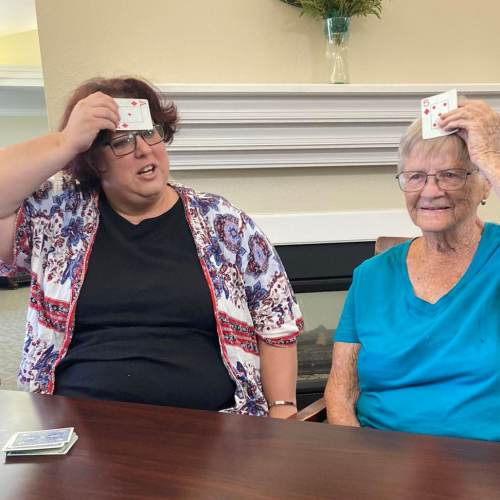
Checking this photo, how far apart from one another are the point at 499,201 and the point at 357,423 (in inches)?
63.7

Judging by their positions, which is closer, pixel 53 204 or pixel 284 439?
pixel 284 439

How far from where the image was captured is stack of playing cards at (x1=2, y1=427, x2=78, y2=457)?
83cm

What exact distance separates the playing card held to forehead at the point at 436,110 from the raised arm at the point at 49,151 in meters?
0.73

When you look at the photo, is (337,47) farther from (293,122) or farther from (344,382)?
(344,382)

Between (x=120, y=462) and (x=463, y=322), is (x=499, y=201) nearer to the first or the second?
(x=463, y=322)

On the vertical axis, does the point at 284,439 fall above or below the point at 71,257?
below

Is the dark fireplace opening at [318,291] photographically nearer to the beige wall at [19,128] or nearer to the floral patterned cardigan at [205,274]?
the floral patterned cardigan at [205,274]

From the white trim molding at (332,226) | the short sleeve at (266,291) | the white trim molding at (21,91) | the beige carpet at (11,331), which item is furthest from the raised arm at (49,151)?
the white trim molding at (21,91)

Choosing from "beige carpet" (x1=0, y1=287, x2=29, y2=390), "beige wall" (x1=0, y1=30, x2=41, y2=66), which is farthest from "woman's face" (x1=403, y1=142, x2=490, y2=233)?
"beige wall" (x1=0, y1=30, x2=41, y2=66)

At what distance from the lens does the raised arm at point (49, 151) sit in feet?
4.38

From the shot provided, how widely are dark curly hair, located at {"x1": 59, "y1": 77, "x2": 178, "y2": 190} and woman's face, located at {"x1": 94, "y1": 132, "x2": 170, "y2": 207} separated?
3 centimetres

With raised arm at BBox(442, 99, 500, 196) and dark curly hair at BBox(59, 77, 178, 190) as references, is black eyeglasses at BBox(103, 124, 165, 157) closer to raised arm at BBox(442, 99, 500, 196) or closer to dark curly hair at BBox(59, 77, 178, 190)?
dark curly hair at BBox(59, 77, 178, 190)

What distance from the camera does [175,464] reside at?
78 centimetres

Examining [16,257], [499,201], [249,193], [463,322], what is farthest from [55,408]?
[499,201]
